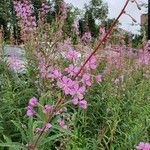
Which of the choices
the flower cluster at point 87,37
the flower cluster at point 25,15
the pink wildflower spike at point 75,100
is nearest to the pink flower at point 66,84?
the pink wildflower spike at point 75,100

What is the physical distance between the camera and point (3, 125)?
4750mm

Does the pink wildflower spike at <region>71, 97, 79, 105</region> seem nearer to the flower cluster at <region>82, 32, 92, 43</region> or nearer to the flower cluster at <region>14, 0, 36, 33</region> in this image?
the flower cluster at <region>14, 0, 36, 33</region>

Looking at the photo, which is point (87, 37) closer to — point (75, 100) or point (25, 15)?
point (25, 15)

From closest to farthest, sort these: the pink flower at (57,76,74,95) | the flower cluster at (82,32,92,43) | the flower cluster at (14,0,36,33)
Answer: the pink flower at (57,76,74,95) → the flower cluster at (14,0,36,33) → the flower cluster at (82,32,92,43)

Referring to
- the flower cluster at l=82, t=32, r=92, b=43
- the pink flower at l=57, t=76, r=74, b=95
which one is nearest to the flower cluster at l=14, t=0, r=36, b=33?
the flower cluster at l=82, t=32, r=92, b=43

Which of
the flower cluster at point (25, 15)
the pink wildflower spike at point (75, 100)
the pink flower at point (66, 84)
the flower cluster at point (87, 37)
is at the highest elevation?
the flower cluster at point (25, 15)

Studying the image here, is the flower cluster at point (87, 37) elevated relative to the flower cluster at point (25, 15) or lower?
lower

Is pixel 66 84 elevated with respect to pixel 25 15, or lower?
lower

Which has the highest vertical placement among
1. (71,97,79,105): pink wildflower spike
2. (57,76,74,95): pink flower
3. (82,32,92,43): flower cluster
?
(57,76,74,95): pink flower

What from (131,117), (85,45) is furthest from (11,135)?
(85,45)

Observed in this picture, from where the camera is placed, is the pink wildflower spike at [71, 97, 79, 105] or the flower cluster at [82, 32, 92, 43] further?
the flower cluster at [82, 32, 92, 43]

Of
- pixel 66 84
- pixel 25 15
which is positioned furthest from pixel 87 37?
pixel 66 84

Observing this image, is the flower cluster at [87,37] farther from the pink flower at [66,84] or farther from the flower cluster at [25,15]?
the pink flower at [66,84]

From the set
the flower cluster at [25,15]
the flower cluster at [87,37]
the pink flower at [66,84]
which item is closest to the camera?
the pink flower at [66,84]
